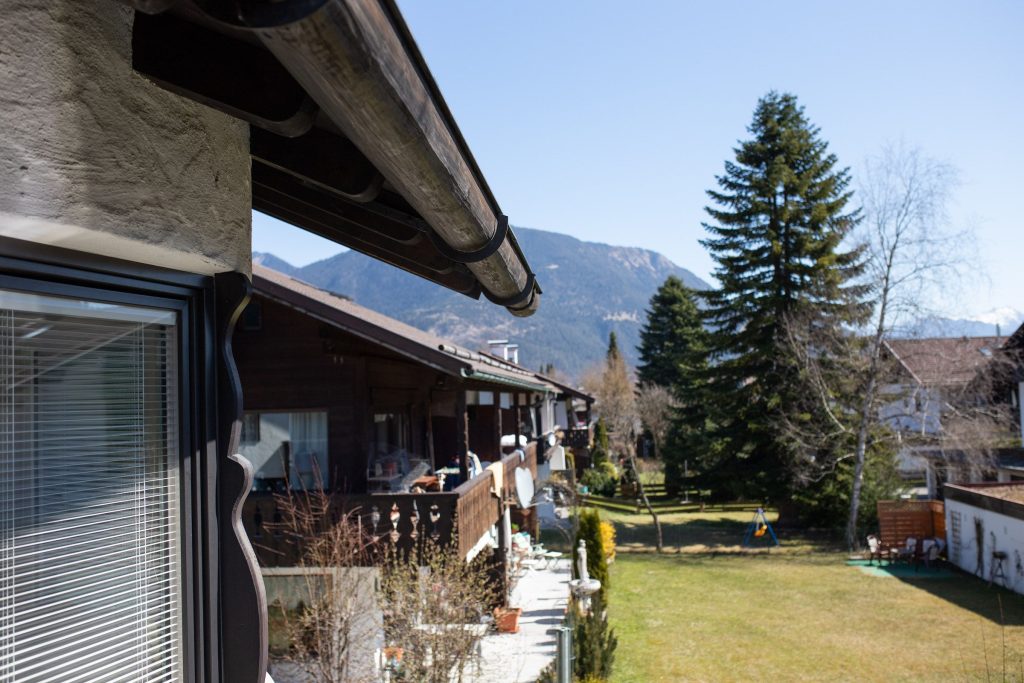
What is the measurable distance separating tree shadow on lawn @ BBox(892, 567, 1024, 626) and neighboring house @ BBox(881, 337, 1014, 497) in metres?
4.32

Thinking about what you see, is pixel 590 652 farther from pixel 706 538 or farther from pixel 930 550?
pixel 706 538

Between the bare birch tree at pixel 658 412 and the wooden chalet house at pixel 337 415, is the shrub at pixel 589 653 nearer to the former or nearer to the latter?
the wooden chalet house at pixel 337 415

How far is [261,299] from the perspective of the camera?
11.4m

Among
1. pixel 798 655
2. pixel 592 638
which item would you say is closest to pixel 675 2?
pixel 592 638

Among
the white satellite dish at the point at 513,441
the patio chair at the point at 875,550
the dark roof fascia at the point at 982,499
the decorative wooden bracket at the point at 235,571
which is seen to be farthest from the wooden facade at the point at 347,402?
the patio chair at the point at 875,550

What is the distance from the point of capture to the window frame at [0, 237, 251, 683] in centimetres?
198

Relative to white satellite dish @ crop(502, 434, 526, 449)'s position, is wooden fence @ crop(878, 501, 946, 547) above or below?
below

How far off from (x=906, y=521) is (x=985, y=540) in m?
3.69

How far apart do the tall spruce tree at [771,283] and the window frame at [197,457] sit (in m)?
26.0

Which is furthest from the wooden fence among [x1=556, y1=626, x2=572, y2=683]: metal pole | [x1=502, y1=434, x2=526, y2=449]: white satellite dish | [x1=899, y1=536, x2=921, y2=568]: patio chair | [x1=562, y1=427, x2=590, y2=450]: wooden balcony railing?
[x1=562, y1=427, x2=590, y2=450]: wooden balcony railing

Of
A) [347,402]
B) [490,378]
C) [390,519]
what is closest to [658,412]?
[490,378]

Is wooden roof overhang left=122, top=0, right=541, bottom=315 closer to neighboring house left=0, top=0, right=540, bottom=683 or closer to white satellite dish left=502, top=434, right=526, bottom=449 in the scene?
neighboring house left=0, top=0, right=540, bottom=683

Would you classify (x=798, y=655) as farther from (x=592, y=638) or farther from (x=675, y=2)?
(x=675, y=2)

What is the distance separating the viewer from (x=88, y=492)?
1.76 m
